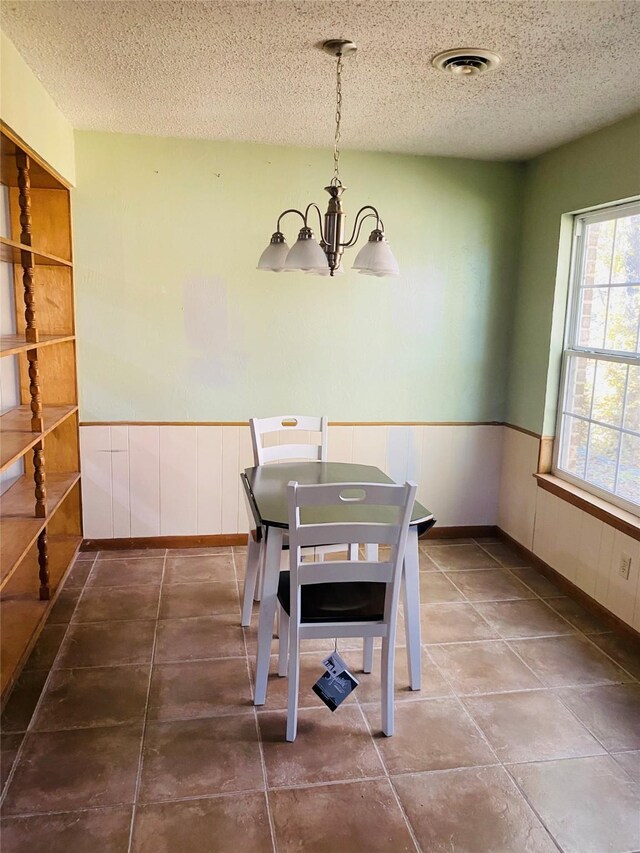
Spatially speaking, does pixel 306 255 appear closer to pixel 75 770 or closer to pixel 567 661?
pixel 75 770

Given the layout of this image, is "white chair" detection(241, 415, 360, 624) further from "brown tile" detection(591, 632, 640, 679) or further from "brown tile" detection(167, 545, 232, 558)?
"brown tile" detection(591, 632, 640, 679)

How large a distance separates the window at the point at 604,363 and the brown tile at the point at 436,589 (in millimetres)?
897

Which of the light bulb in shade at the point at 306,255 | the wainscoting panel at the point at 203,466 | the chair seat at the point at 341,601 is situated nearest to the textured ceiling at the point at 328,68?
the light bulb in shade at the point at 306,255

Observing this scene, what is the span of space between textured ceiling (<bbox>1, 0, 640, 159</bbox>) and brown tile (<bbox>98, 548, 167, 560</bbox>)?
238 cm

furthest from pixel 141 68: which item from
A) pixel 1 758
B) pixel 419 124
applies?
pixel 1 758

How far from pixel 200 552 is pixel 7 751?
72.1 inches

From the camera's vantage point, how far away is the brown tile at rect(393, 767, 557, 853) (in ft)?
5.90

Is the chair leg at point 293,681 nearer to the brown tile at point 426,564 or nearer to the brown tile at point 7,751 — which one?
the brown tile at point 7,751

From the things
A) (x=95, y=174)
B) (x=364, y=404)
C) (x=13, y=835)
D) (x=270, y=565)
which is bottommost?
(x=13, y=835)

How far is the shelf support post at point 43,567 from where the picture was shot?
9.36 feet

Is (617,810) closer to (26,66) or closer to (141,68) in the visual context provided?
(141,68)

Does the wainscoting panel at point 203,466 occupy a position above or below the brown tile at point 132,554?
above

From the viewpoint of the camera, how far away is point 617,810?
1.93 meters

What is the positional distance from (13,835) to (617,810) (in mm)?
1754
